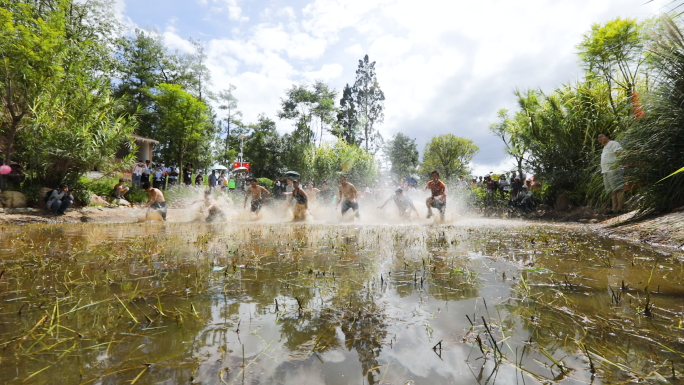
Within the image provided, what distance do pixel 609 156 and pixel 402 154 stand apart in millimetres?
54213

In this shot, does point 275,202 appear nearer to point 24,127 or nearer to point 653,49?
point 24,127

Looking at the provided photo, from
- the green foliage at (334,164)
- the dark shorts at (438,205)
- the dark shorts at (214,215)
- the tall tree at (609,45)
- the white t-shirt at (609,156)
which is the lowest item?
the dark shorts at (214,215)

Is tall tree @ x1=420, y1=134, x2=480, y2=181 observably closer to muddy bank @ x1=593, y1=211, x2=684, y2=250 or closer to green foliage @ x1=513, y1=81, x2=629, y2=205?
green foliage @ x1=513, y1=81, x2=629, y2=205

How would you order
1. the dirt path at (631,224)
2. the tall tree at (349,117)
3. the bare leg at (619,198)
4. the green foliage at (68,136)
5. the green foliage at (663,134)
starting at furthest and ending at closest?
the tall tree at (349,117)
the green foliage at (68,136)
the bare leg at (619,198)
the green foliage at (663,134)
the dirt path at (631,224)

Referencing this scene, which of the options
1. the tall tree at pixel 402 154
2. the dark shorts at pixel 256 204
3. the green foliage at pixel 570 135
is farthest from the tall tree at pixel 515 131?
the tall tree at pixel 402 154

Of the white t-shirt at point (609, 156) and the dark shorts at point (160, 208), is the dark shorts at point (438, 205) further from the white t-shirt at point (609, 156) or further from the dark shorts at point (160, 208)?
the dark shorts at point (160, 208)

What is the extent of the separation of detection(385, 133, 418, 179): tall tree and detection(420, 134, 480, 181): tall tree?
14.5 ft

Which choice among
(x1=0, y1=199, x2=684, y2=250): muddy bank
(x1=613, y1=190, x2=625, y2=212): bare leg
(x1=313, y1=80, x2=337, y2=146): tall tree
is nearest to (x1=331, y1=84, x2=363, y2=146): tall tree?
(x1=313, y1=80, x2=337, y2=146): tall tree

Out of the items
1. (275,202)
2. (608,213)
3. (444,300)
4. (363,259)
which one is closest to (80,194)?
(275,202)

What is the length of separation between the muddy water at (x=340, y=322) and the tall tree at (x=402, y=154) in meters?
57.6

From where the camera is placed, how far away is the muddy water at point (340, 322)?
4.69 ft

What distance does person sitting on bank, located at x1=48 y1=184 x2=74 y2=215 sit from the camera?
1130 centimetres

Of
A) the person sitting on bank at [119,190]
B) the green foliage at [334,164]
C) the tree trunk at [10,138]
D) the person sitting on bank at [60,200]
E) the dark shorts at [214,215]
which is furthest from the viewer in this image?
the green foliage at [334,164]

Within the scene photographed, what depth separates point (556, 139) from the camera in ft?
42.9
